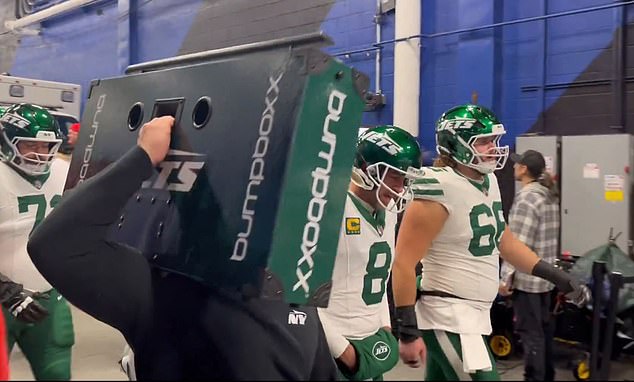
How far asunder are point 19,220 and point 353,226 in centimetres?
194

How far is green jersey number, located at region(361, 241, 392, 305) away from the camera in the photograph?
7.99ft

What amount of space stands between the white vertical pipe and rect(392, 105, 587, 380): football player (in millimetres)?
3570

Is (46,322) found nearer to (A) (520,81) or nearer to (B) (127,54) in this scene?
(A) (520,81)

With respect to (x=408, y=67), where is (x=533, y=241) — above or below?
below

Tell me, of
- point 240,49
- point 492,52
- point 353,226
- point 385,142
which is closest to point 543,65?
point 492,52

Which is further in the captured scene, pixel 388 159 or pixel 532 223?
pixel 532 223

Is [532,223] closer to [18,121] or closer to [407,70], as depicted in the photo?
[407,70]

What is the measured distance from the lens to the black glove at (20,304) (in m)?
3.09

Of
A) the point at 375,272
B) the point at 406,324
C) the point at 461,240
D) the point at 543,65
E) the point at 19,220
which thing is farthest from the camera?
the point at 543,65

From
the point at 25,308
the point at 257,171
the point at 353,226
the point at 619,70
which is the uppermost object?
the point at 619,70

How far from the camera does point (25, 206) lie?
3.45 metres

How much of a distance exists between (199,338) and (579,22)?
17.8 ft

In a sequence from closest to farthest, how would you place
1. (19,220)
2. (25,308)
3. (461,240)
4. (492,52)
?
(461,240) → (25,308) → (19,220) → (492,52)

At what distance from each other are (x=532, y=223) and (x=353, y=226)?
9.16 ft
